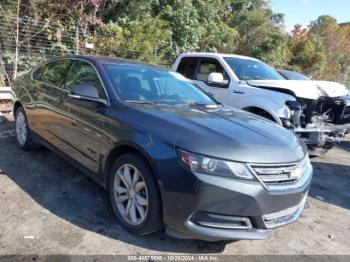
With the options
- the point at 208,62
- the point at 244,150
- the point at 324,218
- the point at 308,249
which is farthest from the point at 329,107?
the point at 244,150

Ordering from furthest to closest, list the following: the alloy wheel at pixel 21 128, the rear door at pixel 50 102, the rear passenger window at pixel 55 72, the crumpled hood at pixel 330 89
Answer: the crumpled hood at pixel 330 89 < the alloy wheel at pixel 21 128 < the rear passenger window at pixel 55 72 < the rear door at pixel 50 102

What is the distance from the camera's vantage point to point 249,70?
7.33 metres

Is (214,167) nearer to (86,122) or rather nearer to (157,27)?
(86,122)

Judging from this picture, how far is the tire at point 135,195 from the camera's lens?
3152mm

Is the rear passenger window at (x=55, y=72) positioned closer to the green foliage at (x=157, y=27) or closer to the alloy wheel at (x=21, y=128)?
the alloy wheel at (x=21, y=128)

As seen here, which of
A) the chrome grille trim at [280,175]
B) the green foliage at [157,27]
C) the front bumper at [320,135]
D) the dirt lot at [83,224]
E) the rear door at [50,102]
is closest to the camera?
the chrome grille trim at [280,175]

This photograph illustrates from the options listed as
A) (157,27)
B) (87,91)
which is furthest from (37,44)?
(87,91)

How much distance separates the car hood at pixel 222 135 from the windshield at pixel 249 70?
344cm

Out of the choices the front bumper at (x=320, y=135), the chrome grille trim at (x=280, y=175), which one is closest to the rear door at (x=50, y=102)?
the chrome grille trim at (x=280, y=175)

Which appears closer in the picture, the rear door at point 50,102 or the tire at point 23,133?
the rear door at point 50,102

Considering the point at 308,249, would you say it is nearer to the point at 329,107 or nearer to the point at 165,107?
the point at 165,107

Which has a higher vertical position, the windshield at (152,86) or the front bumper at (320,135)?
the windshield at (152,86)

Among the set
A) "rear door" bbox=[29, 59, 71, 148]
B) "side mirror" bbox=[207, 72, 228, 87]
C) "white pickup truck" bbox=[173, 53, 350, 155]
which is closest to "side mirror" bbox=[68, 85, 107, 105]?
"rear door" bbox=[29, 59, 71, 148]

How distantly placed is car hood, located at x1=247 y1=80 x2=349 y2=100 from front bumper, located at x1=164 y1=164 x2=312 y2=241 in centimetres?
362
